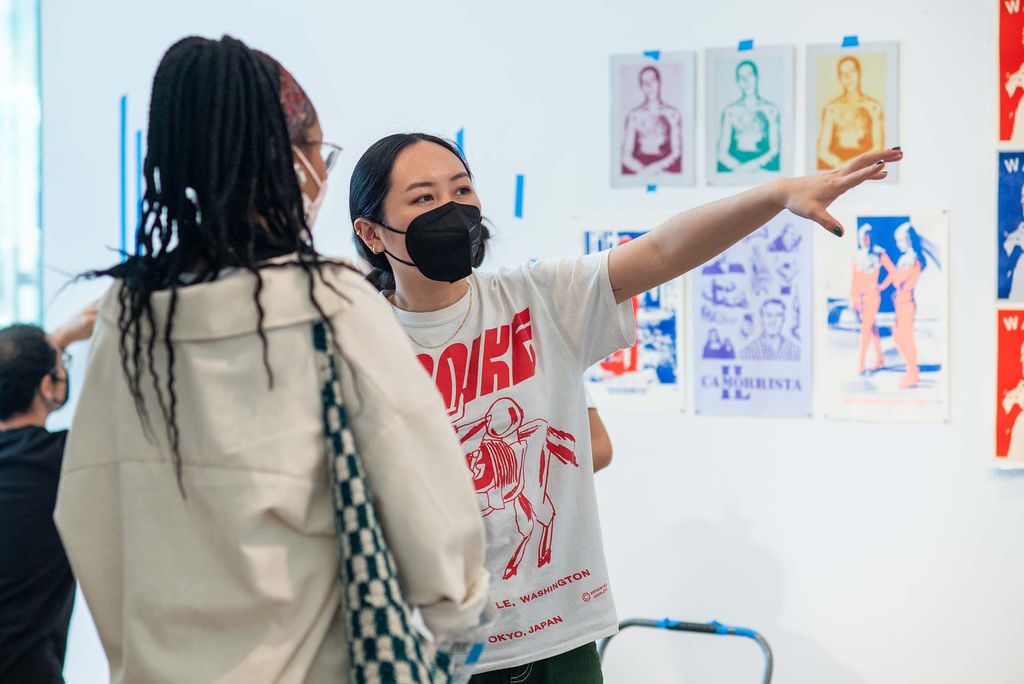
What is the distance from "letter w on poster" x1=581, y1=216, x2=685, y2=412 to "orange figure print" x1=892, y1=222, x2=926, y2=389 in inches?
21.3

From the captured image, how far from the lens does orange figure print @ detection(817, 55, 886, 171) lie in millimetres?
2514

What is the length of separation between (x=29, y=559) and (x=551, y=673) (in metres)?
1.08

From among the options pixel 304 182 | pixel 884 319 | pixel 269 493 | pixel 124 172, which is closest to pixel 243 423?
pixel 269 493

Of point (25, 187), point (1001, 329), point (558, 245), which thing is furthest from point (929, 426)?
point (25, 187)

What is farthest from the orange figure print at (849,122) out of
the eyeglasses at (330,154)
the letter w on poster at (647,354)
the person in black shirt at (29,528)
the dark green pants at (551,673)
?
the person in black shirt at (29,528)

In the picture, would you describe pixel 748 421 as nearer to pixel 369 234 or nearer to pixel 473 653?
Answer: pixel 369 234

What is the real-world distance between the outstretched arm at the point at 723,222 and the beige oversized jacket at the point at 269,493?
2.10 ft

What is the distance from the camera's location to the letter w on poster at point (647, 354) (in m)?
2.71

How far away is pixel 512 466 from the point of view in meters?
1.63

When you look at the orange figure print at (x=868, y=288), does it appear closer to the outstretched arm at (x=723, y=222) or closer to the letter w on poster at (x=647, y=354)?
the letter w on poster at (x=647, y=354)

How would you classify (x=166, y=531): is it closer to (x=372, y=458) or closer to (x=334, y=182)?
(x=372, y=458)

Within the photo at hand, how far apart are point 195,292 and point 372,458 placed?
0.24 metres

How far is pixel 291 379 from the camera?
3.37 feet

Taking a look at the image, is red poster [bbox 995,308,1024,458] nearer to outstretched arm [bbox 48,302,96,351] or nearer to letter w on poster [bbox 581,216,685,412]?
letter w on poster [bbox 581,216,685,412]
